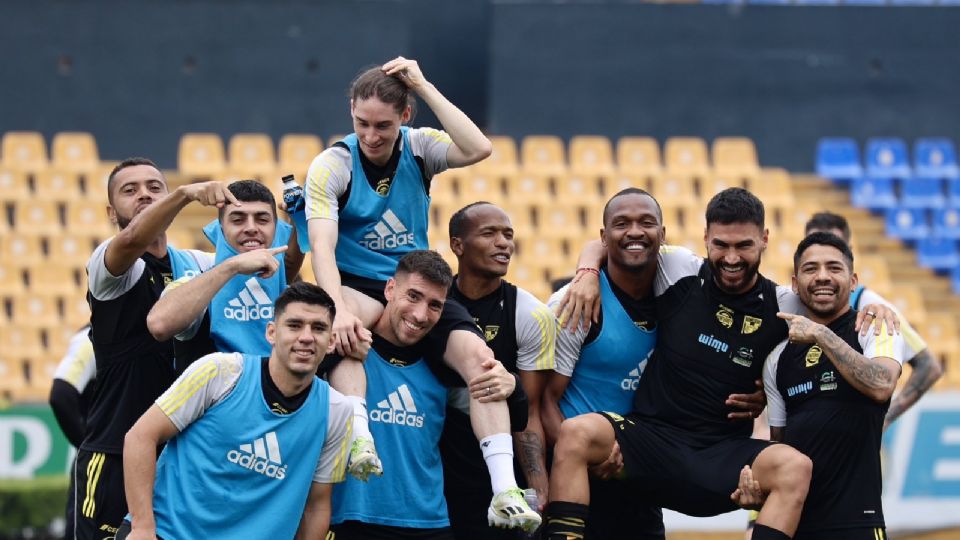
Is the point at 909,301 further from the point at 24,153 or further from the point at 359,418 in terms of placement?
the point at 359,418

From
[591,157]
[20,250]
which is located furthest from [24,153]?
[591,157]

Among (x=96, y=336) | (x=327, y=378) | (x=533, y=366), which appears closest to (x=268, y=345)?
(x=327, y=378)

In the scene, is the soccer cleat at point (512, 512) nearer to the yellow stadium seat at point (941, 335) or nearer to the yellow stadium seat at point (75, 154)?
the yellow stadium seat at point (941, 335)

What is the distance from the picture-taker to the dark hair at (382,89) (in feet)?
22.2

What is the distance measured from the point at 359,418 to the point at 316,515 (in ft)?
1.54

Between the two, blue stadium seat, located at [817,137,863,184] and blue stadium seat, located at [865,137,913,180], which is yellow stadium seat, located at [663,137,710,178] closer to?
blue stadium seat, located at [817,137,863,184]

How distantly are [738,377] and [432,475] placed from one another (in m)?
1.56

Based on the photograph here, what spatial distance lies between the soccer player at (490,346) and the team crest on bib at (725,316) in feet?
2.72

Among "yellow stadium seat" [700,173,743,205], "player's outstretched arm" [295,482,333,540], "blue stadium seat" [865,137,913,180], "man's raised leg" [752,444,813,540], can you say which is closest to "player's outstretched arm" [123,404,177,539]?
"player's outstretched arm" [295,482,333,540]

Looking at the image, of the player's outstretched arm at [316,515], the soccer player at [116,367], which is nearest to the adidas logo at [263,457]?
the player's outstretched arm at [316,515]

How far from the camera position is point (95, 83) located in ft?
59.3

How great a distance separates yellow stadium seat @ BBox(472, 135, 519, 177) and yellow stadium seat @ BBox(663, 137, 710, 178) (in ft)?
6.38

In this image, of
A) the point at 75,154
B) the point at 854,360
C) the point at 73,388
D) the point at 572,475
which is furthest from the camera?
the point at 75,154

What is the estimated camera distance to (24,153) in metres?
17.3
